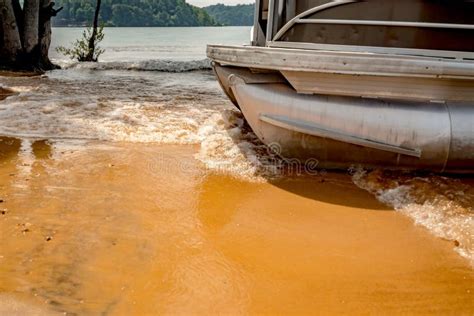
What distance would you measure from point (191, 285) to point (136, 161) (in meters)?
2.52

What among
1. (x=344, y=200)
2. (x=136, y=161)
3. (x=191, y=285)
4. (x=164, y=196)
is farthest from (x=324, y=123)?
(x=191, y=285)

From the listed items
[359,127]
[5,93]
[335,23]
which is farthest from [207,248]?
[5,93]

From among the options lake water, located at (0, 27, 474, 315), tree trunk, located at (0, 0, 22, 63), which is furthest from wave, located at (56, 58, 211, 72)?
lake water, located at (0, 27, 474, 315)

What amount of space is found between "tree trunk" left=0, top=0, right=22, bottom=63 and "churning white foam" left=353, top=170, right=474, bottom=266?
11.2 m

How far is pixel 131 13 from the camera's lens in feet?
305

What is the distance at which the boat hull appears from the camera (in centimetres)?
431

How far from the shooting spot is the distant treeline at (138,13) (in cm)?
8512

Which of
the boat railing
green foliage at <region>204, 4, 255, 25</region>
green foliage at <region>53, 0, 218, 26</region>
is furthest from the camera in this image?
green foliage at <region>204, 4, 255, 25</region>

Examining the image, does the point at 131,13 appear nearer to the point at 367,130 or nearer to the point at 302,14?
the point at 302,14

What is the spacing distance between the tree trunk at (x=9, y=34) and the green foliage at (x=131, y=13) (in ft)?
239

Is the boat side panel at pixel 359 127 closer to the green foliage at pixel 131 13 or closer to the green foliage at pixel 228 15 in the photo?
the green foliage at pixel 131 13

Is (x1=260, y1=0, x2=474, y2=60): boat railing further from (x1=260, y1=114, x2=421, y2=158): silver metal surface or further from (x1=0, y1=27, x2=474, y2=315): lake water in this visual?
(x1=0, y1=27, x2=474, y2=315): lake water

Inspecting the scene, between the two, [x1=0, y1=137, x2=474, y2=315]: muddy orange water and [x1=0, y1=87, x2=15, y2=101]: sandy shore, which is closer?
[x1=0, y1=137, x2=474, y2=315]: muddy orange water

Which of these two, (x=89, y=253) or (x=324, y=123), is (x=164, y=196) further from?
(x=324, y=123)
